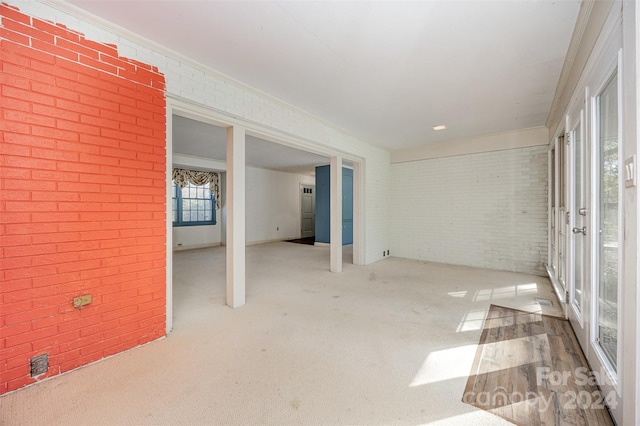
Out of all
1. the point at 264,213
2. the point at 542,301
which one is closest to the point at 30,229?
the point at 542,301

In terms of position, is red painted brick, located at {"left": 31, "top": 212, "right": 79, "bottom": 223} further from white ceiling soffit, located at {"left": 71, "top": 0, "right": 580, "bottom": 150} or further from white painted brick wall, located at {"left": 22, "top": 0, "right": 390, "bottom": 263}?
white ceiling soffit, located at {"left": 71, "top": 0, "right": 580, "bottom": 150}

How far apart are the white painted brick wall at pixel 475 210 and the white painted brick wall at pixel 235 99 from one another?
890mm

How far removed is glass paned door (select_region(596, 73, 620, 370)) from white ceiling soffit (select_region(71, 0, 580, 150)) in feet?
2.61

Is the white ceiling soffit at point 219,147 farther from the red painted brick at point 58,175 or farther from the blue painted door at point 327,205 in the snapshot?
the red painted brick at point 58,175

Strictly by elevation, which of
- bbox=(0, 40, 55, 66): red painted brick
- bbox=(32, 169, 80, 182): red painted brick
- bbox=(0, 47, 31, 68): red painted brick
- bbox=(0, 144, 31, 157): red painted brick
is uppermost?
bbox=(0, 40, 55, 66): red painted brick

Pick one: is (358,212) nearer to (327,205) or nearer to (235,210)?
(235,210)

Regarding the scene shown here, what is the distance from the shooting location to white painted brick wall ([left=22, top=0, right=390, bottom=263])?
2.07 m

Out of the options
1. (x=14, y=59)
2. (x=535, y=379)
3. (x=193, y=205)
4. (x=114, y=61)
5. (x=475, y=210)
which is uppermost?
(x=114, y=61)

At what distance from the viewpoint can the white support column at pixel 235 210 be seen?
3199 mm

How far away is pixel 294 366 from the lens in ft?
6.82

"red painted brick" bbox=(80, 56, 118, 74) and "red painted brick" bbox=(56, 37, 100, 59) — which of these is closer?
"red painted brick" bbox=(56, 37, 100, 59)

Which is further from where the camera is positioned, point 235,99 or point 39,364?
point 235,99

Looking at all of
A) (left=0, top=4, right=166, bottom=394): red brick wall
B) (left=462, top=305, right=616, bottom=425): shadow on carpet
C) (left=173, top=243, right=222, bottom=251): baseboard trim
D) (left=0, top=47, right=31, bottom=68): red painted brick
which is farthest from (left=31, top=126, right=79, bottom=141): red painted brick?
(left=173, top=243, right=222, bottom=251): baseboard trim

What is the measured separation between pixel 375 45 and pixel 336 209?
120 inches
